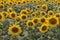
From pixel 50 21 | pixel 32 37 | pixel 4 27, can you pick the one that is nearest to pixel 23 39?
pixel 32 37

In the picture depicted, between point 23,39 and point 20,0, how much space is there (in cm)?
402

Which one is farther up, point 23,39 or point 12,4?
point 12,4

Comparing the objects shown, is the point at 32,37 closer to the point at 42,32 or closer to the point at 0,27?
the point at 42,32

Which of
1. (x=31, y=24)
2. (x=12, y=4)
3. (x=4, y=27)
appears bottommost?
(x=31, y=24)

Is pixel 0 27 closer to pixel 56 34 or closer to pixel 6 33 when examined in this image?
pixel 6 33

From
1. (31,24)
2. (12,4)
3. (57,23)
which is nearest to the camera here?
(57,23)

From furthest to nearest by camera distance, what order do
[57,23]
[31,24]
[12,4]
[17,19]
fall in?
[12,4] < [17,19] < [31,24] < [57,23]

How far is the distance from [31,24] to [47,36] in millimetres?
457

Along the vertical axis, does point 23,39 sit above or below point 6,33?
below

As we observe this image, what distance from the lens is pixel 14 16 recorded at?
5266 mm

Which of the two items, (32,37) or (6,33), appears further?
(6,33)

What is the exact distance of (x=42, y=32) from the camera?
428 cm

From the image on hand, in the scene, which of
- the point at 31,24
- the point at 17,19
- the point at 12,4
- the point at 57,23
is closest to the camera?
the point at 57,23

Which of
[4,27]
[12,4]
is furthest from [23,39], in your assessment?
[12,4]
